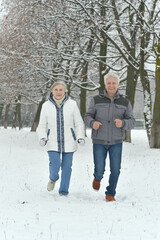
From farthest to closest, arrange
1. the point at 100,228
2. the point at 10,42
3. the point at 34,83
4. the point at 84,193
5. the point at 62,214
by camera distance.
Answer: the point at 34,83
the point at 10,42
the point at 84,193
the point at 62,214
the point at 100,228

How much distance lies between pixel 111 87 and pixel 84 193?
81.8 inches

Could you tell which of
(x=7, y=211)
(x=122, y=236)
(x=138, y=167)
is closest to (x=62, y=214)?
(x=7, y=211)

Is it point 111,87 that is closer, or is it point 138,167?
point 111,87

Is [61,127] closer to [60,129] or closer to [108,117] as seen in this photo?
[60,129]

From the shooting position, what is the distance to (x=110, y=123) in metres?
5.39

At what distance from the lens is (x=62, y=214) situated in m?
4.50

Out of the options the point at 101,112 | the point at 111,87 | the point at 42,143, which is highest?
the point at 111,87

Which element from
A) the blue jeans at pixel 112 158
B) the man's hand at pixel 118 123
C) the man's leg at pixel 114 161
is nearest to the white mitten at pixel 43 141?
the blue jeans at pixel 112 158

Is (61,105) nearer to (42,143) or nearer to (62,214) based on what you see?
(42,143)

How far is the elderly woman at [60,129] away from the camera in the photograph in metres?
5.51

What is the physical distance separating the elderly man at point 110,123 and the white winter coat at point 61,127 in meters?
0.28

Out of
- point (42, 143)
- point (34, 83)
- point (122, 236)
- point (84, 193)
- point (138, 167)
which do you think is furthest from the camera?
point (34, 83)

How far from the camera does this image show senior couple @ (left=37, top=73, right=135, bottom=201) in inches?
212


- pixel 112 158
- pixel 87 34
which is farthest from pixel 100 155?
pixel 87 34
